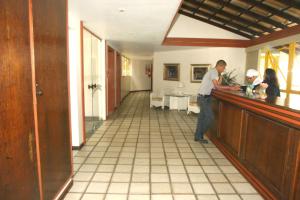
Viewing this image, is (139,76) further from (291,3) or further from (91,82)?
(291,3)

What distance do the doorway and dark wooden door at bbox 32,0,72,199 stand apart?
7.22 ft

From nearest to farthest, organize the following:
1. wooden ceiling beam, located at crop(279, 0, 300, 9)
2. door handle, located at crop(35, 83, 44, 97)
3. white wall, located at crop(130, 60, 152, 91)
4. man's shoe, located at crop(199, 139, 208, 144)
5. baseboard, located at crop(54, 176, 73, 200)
Result: door handle, located at crop(35, 83, 44, 97) → baseboard, located at crop(54, 176, 73, 200) → man's shoe, located at crop(199, 139, 208, 144) → wooden ceiling beam, located at crop(279, 0, 300, 9) → white wall, located at crop(130, 60, 152, 91)

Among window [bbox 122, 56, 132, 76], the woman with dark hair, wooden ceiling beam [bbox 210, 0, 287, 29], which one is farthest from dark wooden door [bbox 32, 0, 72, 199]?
window [bbox 122, 56, 132, 76]

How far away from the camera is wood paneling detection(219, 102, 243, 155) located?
3129mm

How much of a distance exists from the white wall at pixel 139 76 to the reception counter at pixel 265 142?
10.8 meters

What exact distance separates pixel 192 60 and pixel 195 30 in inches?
49.4

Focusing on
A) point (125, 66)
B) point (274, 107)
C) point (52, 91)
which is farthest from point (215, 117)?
point (125, 66)

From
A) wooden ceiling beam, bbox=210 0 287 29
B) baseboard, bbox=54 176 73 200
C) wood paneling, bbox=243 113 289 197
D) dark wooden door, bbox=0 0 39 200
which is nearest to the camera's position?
dark wooden door, bbox=0 0 39 200

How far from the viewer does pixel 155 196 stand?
2.37 m

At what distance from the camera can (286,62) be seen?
641cm

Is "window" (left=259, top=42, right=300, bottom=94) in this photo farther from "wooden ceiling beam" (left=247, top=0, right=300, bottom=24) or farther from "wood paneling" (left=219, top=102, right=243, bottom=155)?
"wood paneling" (left=219, top=102, right=243, bottom=155)

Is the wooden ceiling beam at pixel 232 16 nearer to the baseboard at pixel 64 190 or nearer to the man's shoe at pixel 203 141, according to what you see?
the man's shoe at pixel 203 141

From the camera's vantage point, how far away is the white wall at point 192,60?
26.3 feet

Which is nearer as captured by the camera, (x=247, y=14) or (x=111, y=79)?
(x=247, y=14)
